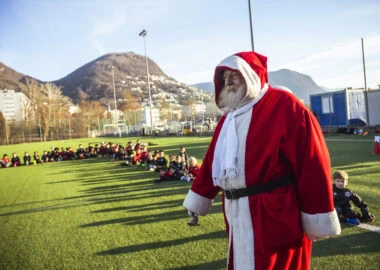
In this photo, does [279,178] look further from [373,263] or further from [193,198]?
[373,263]

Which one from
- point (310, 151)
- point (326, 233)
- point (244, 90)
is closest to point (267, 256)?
point (326, 233)

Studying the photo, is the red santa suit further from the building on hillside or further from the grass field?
the building on hillside

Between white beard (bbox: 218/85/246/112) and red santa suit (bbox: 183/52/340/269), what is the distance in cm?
6

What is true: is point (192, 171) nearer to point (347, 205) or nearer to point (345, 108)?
point (347, 205)

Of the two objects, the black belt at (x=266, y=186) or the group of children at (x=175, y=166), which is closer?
the black belt at (x=266, y=186)

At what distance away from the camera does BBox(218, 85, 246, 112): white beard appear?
2.21 m

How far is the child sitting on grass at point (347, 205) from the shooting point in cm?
485

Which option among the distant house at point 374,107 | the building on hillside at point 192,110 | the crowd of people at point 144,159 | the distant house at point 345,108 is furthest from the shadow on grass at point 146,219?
the building on hillside at point 192,110

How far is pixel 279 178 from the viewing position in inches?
77.4

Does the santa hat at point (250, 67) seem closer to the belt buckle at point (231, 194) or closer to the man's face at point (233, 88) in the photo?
the man's face at point (233, 88)

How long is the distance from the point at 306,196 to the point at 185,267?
2377 mm

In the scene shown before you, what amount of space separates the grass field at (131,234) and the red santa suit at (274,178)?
1926 millimetres

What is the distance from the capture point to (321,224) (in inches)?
73.8

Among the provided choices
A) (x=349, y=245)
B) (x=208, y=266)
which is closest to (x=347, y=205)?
(x=349, y=245)
